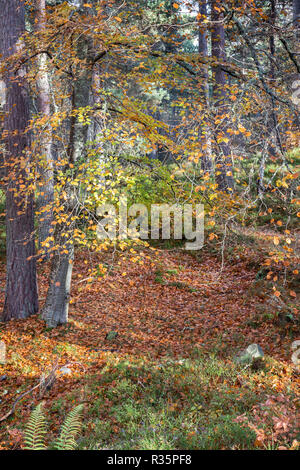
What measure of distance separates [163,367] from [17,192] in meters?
4.77

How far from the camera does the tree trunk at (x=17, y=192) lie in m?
7.84

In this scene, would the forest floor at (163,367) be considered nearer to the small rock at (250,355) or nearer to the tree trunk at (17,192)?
the small rock at (250,355)

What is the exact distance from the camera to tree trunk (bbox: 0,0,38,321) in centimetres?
784

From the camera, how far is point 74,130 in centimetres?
745

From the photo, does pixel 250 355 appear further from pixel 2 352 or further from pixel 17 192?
pixel 17 192

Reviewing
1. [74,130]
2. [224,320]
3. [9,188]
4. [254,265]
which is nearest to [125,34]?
[74,130]

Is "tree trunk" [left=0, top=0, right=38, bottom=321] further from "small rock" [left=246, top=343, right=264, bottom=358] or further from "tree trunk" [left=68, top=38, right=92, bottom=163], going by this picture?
"small rock" [left=246, top=343, right=264, bottom=358]

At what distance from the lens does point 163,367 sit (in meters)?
6.14

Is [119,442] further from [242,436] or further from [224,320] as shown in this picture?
[224,320]

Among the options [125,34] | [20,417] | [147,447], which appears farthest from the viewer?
[125,34]

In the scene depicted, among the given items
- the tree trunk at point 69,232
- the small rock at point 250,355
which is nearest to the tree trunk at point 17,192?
the tree trunk at point 69,232

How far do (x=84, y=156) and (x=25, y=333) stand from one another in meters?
3.98

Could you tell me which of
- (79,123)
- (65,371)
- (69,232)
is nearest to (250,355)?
(65,371)
